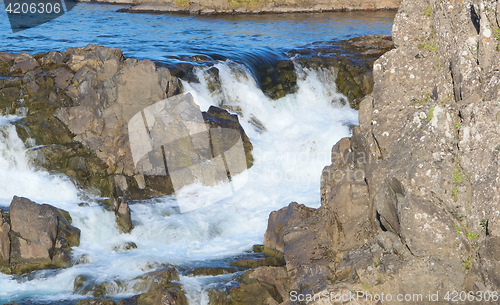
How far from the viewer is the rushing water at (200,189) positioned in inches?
431

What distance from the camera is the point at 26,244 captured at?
37.1 feet

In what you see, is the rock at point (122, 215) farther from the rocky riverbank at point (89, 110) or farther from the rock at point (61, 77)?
the rock at point (61, 77)

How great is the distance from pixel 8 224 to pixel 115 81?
6262 millimetres

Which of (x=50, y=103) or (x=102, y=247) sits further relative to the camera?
(x=50, y=103)

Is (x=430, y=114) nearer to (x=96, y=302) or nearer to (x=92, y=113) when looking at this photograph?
(x=96, y=302)

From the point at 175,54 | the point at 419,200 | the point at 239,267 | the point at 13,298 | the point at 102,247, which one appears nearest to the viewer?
the point at 419,200

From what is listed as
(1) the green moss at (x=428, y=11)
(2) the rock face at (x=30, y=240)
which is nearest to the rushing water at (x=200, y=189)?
(2) the rock face at (x=30, y=240)

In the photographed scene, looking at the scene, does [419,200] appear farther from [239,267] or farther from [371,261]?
[239,267]

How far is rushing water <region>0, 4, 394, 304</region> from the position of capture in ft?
35.9

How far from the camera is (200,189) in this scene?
15148 millimetres

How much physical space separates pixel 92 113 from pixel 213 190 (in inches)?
197

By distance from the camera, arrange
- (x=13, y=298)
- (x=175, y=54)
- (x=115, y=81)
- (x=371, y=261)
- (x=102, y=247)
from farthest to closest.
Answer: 1. (x=175, y=54)
2. (x=115, y=81)
3. (x=102, y=247)
4. (x=13, y=298)
5. (x=371, y=261)

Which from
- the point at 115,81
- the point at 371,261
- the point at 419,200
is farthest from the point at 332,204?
the point at 115,81

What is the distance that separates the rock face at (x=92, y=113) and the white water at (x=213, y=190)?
636mm
